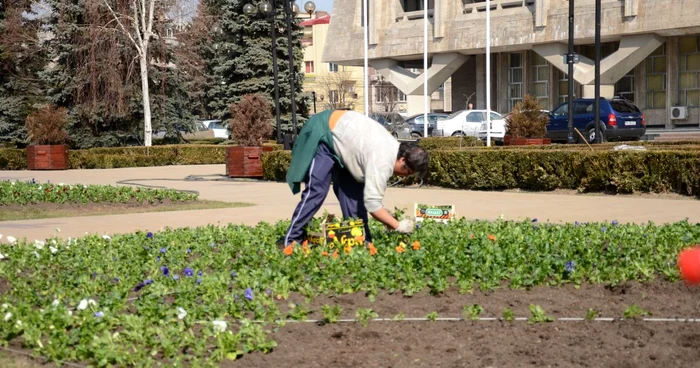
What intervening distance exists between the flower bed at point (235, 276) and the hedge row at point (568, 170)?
604 centimetres

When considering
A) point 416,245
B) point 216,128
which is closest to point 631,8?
point 216,128

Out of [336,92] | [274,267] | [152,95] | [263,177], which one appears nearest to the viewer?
[274,267]

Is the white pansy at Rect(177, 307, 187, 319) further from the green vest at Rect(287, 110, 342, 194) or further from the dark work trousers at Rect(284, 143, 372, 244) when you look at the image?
the green vest at Rect(287, 110, 342, 194)

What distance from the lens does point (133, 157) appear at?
32281mm

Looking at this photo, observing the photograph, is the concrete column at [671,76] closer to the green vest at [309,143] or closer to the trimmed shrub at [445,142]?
the trimmed shrub at [445,142]

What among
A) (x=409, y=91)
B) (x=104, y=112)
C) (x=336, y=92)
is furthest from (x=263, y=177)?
(x=336, y=92)

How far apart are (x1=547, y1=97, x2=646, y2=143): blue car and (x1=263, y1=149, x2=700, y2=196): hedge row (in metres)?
12.5

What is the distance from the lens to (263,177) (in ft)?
73.4

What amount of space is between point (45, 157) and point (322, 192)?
2555 centimetres

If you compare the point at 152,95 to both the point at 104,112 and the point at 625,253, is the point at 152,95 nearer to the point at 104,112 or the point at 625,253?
the point at 104,112

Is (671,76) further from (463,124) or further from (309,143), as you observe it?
(309,143)

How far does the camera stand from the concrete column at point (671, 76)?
39125 mm

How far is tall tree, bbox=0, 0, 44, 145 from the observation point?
41.7 metres

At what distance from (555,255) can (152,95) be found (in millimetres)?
34575
